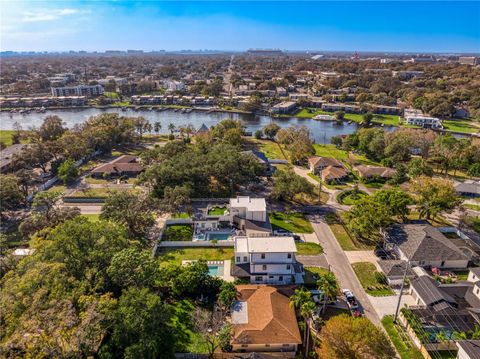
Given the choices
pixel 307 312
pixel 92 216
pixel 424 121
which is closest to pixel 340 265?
pixel 307 312

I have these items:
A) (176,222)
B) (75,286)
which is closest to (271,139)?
(176,222)

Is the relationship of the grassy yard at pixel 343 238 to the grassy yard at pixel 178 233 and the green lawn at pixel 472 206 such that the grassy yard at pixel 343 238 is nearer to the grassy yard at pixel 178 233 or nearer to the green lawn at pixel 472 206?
the grassy yard at pixel 178 233

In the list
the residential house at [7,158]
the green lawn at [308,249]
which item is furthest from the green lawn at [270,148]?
the residential house at [7,158]

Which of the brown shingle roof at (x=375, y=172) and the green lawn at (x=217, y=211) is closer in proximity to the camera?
the green lawn at (x=217, y=211)

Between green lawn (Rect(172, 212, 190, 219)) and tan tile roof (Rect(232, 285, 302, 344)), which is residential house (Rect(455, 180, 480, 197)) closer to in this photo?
tan tile roof (Rect(232, 285, 302, 344))

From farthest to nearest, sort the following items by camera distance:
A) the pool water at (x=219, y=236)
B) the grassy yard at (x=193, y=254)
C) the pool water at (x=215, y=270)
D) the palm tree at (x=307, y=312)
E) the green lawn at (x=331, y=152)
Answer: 1. the green lawn at (x=331, y=152)
2. the pool water at (x=219, y=236)
3. the grassy yard at (x=193, y=254)
4. the pool water at (x=215, y=270)
5. the palm tree at (x=307, y=312)
